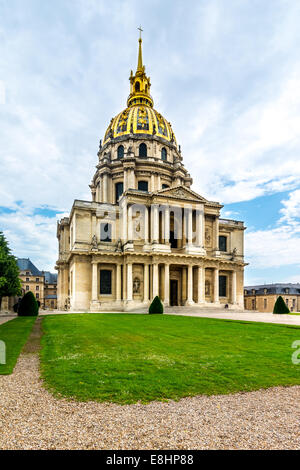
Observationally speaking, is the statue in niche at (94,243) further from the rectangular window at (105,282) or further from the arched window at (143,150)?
the arched window at (143,150)

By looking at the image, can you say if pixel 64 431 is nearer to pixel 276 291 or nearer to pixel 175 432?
Result: pixel 175 432

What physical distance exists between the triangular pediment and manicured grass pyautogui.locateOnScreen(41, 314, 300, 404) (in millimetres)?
33909

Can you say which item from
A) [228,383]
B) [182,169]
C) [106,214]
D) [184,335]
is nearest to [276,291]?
[182,169]

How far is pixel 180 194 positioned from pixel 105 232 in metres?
12.7

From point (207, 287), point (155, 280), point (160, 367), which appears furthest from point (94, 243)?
point (160, 367)

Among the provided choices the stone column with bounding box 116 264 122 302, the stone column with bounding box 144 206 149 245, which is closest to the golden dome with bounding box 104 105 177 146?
the stone column with bounding box 144 206 149 245

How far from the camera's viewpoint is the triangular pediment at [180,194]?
47.2 meters

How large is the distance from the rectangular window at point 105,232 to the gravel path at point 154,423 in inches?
1618

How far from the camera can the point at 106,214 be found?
48.9 m

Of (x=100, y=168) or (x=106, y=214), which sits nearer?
(x=106, y=214)

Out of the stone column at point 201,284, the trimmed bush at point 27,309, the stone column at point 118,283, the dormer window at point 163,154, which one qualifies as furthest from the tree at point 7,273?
the dormer window at point 163,154

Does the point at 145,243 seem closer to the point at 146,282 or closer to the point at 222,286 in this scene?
the point at 146,282
